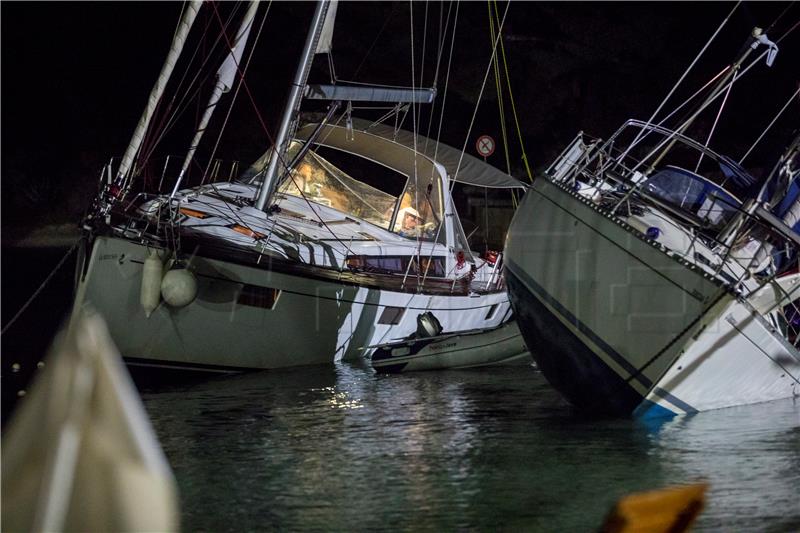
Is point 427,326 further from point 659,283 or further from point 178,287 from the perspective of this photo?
point 659,283

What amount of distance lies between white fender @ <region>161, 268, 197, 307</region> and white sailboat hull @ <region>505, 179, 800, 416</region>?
4489 mm

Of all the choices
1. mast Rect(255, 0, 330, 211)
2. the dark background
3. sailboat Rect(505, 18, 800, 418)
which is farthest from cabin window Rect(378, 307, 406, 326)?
the dark background

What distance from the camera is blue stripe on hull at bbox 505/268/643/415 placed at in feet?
32.9

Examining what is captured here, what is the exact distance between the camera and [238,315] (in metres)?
13.7

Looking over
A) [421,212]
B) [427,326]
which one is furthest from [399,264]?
[421,212]

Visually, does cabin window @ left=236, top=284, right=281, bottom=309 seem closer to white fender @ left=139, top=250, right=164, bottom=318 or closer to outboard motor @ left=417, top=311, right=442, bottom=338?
white fender @ left=139, top=250, right=164, bottom=318

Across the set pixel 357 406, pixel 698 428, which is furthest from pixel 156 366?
pixel 698 428

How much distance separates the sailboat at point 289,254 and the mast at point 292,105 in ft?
0.08

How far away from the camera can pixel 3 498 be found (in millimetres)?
2904

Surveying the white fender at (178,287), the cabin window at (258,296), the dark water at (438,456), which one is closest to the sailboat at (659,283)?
the dark water at (438,456)

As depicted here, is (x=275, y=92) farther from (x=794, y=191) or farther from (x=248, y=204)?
(x=794, y=191)

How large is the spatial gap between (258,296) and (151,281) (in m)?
1.58

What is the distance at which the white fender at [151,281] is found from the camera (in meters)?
12.8

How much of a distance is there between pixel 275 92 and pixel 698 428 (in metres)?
28.8
